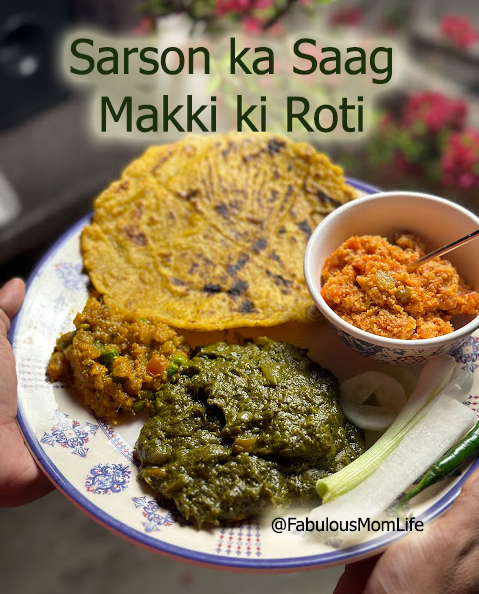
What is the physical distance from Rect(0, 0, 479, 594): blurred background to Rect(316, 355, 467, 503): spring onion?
2.22 meters

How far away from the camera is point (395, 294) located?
2582 mm

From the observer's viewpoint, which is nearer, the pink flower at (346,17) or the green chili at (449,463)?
the green chili at (449,463)

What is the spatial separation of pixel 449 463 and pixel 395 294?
2.29ft

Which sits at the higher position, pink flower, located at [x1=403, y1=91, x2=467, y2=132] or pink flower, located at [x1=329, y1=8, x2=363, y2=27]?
pink flower, located at [x1=329, y1=8, x2=363, y2=27]

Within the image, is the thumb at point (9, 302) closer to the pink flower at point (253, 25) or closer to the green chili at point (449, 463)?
the green chili at point (449, 463)

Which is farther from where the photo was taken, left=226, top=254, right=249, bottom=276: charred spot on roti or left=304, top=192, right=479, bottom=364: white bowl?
left=226, top=254, right=249, bottom=276: charred spot on roti

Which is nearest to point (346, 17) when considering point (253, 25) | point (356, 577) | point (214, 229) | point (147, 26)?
A: point (253, 25)

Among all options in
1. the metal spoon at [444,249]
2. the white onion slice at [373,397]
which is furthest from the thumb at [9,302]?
the metal spoon at [444,249]

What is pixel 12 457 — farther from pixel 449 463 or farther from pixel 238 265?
pixel 449 463

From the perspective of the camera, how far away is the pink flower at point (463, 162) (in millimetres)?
4906

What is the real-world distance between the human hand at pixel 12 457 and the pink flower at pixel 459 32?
577 centimetres

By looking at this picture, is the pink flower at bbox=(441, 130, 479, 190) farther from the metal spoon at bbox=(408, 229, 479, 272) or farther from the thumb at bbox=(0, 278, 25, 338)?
the thumb at bbox=(0, 278, 25, 338)

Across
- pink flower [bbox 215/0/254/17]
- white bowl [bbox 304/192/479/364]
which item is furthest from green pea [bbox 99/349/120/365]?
pink flower [bbox 215/0/254/17]

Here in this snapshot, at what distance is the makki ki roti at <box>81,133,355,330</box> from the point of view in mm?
2980
